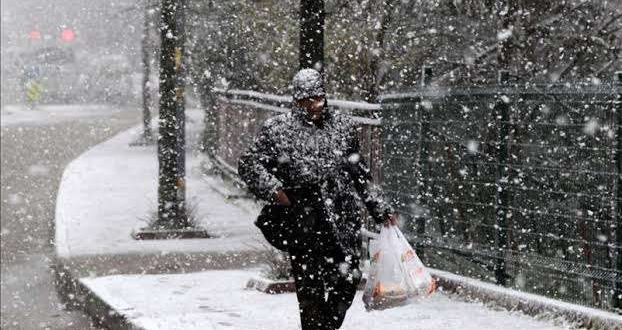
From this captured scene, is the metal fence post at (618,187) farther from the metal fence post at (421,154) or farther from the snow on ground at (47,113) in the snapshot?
the snow on ground at (47,113)

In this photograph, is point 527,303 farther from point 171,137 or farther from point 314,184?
point 171,137

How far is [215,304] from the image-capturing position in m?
9.19

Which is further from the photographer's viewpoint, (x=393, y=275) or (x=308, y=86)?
(x=393, y=275)

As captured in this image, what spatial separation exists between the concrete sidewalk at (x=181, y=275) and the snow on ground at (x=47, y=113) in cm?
2197

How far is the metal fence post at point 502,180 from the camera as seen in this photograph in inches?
364

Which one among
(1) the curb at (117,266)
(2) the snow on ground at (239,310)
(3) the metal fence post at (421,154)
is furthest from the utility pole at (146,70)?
(2) the snow on ground at (239,310)

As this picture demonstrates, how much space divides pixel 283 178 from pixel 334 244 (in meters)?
0.46

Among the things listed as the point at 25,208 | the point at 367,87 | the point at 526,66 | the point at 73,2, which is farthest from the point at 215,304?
the point at 73,2

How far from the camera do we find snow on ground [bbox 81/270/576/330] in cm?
832

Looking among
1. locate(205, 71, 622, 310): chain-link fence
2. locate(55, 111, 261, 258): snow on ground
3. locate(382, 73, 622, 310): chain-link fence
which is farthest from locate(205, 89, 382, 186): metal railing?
locate(55, 111, 261, 258): snow on ground

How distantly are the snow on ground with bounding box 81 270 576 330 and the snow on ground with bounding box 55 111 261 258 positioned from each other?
1152 millimetres

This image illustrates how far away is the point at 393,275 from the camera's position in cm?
717

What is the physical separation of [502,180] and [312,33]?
1.89 meters

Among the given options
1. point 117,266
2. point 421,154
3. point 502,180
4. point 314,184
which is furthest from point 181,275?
point 314,184
